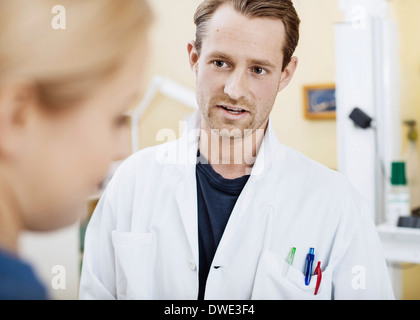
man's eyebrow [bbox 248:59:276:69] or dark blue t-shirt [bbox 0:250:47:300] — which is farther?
man's eyebrow [bbox 248:59:276:69]

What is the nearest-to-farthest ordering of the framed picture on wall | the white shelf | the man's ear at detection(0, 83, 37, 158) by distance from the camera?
the man's ear at detection(0, 83, 37, 158) < the framed picture on wall < the white shelf

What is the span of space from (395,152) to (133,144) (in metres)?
0.64

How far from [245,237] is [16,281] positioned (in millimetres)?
397

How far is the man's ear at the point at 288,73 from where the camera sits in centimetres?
89

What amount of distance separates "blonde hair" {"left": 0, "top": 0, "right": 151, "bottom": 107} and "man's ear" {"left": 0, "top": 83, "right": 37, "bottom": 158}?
2 cm

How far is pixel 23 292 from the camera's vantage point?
0.77 meters

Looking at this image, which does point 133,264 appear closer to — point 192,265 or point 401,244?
point 192,265

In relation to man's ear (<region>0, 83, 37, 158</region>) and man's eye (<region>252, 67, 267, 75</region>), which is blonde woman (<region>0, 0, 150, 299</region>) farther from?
man's eye (<region>252, 67, 267, 75</region>)

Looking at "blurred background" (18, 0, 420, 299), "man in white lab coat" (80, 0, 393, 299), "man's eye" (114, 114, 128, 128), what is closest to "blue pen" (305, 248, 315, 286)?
"man in white lab coat" (80, 0, 393, 299)

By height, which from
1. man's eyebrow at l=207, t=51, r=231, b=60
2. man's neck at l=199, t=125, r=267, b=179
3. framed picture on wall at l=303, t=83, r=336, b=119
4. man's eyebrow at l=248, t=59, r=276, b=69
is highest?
man's eyebrow at l=207, t=51, r=231, b=60

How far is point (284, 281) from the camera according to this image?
82 centimetres

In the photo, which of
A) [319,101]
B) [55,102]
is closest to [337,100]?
[319,101]

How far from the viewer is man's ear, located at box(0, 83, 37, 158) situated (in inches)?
27.9

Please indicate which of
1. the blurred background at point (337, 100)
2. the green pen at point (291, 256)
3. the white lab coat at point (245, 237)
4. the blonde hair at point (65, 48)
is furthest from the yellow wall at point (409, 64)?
the blonde hair at point (65, 48)
